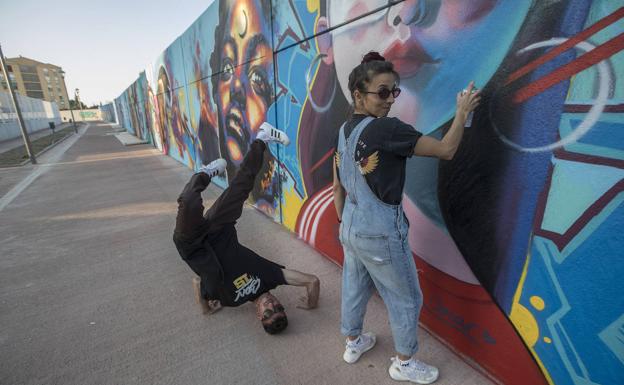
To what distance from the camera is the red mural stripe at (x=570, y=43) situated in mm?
1269

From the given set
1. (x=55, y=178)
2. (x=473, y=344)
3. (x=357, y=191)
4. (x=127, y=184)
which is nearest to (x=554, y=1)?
(x=357, y=191)

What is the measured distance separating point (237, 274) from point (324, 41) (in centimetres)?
234

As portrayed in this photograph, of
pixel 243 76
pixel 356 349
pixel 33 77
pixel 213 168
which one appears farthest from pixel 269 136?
pixel 33 77

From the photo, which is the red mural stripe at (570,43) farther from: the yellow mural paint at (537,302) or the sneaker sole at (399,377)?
the sneaker sole at (399,377)

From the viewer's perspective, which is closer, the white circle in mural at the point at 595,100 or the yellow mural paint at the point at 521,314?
the white circle in mural at the point at 595,100

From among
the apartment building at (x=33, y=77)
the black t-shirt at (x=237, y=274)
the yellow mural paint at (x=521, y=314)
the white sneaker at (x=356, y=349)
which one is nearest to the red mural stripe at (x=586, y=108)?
the yellow mural paint at (x=521, y=314)


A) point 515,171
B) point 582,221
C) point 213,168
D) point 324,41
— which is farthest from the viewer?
point 324,41

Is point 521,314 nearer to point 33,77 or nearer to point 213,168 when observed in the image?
Answer: point 213,168

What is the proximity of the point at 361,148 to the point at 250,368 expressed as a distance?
1703 mm

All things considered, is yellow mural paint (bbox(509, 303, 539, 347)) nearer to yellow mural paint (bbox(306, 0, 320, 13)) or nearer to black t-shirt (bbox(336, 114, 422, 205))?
black t-shirt (bbox(336, 114, 422, 205))

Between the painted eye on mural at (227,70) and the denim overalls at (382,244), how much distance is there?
4.21 meters

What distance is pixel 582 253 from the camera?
150 cm

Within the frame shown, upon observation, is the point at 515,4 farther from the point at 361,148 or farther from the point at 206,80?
the point at 206,80

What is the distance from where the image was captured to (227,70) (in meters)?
5.49
